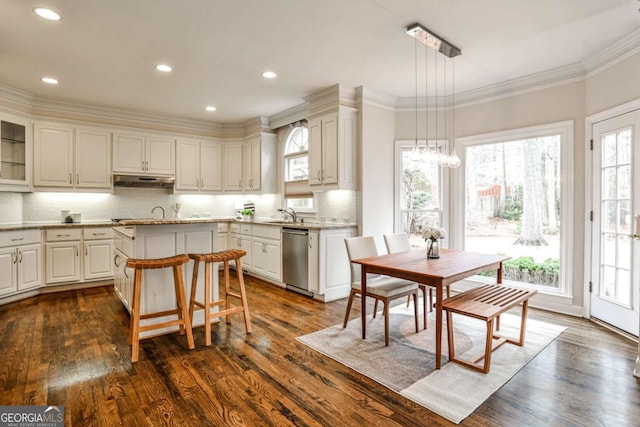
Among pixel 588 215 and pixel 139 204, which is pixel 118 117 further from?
pixel 588 215

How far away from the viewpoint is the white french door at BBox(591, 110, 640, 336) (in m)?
3.10

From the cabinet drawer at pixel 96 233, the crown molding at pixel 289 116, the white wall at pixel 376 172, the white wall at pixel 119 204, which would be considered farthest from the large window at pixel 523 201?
the cabinet drawer at pixel 96 233

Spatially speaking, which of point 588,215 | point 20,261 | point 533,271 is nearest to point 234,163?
point 20,261

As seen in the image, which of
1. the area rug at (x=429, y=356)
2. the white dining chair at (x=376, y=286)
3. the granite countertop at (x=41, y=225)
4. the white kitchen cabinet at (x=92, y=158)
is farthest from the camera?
the white kitchen cabinet at (x=92, y=158)

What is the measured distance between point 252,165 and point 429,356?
457 centimetres

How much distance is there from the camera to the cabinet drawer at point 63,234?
4.55m

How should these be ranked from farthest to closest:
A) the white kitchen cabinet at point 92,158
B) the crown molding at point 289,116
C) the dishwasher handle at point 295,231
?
the crown molding at point 289,116 < the white kitchen cabinet at point 92,158 < the dishwasher handle at point 295,231

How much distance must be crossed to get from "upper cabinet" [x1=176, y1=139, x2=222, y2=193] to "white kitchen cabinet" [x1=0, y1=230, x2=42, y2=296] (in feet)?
7.14

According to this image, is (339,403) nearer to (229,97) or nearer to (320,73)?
(320,73)

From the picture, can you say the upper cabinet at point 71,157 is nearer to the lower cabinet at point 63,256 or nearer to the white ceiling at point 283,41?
the white ceiling at point 283,41

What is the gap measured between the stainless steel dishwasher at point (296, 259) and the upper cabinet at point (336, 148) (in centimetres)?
75

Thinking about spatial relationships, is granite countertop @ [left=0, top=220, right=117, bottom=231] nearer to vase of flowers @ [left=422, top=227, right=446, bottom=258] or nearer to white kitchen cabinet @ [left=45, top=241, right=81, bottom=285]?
white kitchen cabinet @ [left=45, top=241, right=81, bottom=285]

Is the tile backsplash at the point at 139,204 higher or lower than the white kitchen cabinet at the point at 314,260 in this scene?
higher

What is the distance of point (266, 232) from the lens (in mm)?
5102
